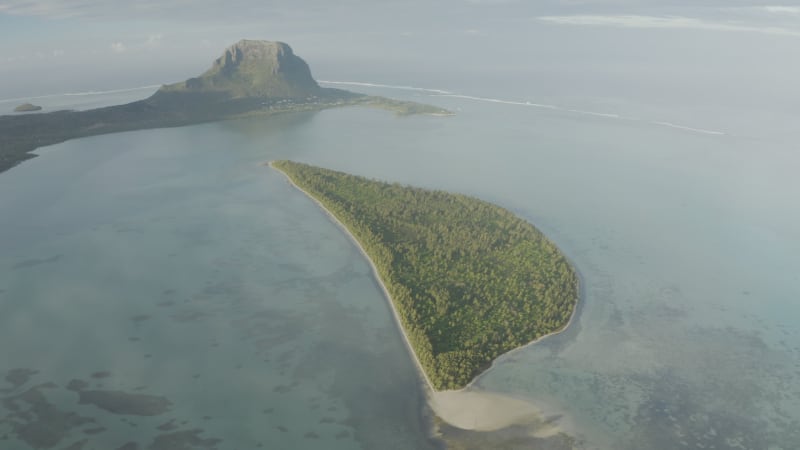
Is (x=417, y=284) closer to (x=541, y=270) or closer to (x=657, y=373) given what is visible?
(x=541, y=270)

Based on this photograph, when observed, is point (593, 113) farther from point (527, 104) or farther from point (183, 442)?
point (183, 442)

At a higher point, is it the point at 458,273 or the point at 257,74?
the point at 257,74

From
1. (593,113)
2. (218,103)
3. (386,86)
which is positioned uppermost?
(386,86)

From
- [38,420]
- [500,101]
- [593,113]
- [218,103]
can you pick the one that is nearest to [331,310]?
[38,420]

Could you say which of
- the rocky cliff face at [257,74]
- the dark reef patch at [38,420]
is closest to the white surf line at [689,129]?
the rocky cliff face at [257,74]

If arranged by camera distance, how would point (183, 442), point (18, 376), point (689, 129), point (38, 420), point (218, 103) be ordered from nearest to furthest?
1. point (183, 442)
2. point (38, 420)
3. point (18, 376)
4. point (689, 129)
5. point (218, 103)

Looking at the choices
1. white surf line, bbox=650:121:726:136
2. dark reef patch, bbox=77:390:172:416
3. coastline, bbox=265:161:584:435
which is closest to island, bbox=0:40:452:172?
white surf line, bbox=650:121:726:136

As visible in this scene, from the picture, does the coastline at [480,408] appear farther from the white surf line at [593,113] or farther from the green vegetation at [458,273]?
the white surf line at [593,113]
